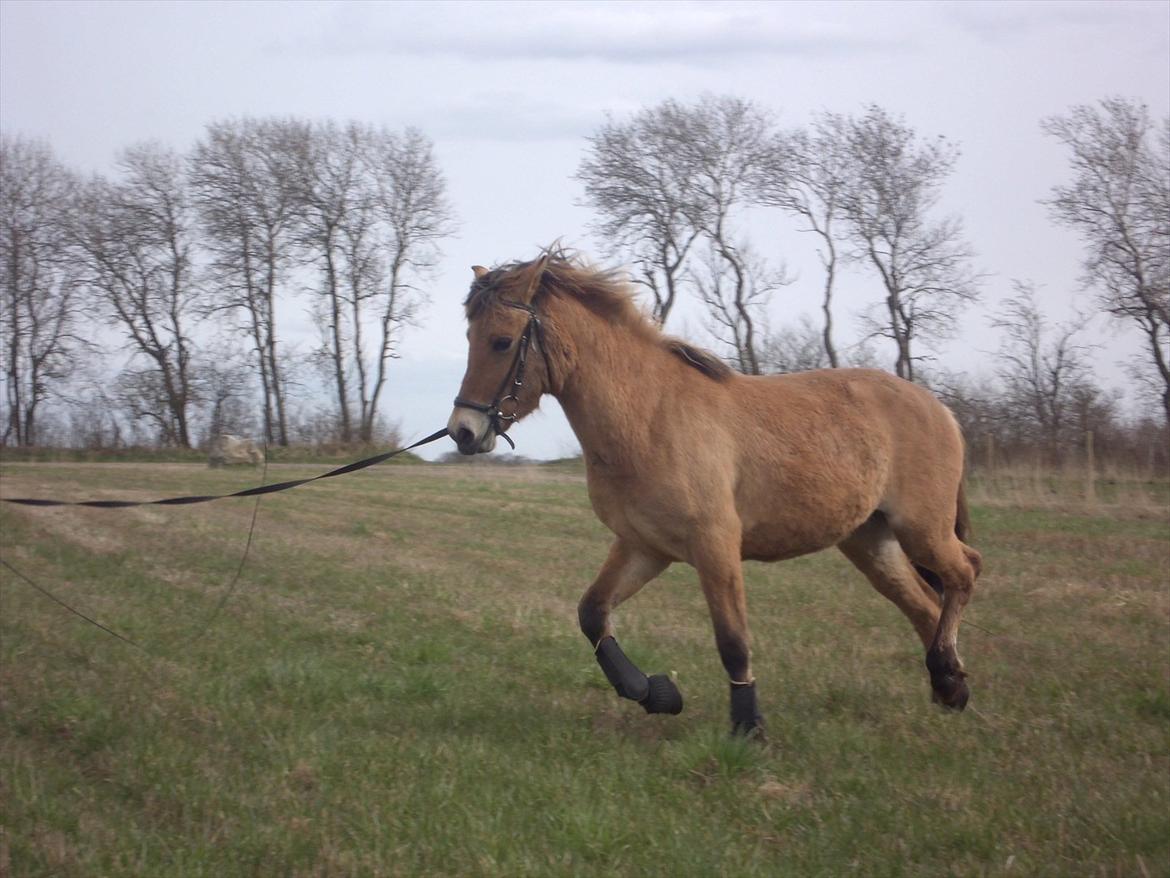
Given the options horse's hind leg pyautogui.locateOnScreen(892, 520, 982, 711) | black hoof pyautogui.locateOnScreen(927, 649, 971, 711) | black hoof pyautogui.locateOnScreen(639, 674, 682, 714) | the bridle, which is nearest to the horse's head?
the bridle

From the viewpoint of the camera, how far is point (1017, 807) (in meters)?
4.73

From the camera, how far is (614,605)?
6.55 meters

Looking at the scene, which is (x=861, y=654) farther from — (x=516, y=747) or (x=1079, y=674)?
(x=516, y=747)

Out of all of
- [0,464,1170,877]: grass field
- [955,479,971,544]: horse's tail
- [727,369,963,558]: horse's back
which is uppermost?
[727,369,963,558]: horse's back

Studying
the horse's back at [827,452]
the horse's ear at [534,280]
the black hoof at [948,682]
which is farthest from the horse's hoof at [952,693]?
the horse's ear at [534,280]

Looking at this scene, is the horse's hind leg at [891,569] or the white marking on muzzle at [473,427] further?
the horse's hind leg at [891,569]

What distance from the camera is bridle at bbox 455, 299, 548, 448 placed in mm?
5953

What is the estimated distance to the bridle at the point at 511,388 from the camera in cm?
595

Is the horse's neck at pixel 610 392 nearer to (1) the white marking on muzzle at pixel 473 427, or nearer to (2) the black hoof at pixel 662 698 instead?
(1) the white marking on muzzle at pixel 473 427

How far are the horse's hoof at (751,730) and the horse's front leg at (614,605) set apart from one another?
460 mm

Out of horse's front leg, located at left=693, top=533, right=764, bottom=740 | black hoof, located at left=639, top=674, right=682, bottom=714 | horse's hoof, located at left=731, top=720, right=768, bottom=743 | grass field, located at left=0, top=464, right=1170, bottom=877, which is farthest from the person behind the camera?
black hoof, located at left=639, top=674, right=682, bottom=714

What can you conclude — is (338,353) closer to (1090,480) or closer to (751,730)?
(1090,480)

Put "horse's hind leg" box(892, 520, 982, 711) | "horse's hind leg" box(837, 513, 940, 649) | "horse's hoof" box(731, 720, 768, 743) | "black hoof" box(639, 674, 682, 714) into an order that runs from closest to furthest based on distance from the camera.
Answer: "horse's hoof" box(731, 720, 768, 743), "black hoof" box(639, 674, 682, 714), "horse's hind leg" box(892, 520, 982, 711), "horse's hind leg" box(837, 513, 940, 649)

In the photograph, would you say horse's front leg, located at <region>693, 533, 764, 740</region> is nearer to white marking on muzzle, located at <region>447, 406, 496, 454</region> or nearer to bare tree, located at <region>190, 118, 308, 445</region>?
white marking on muzzle, located at <region>447, 406, 496, 454</region>
